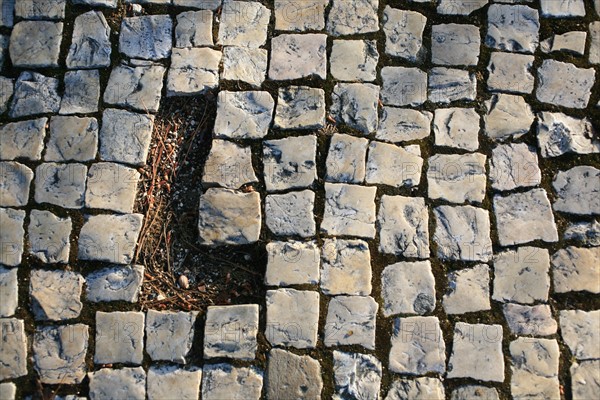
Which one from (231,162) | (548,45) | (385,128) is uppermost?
(548,45)

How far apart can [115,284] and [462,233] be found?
210cm

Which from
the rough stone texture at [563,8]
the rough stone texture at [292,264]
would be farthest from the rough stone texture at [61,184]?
the rough stone texture at [563,8]

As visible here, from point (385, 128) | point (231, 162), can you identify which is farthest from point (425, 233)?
point (231, 162)

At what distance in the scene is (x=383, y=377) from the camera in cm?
381

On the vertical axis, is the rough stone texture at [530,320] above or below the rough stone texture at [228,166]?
below

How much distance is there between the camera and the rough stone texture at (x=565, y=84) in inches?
169

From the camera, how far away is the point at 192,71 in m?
4.32

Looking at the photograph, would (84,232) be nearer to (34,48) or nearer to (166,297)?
(166,297)

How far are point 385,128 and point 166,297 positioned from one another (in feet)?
5.62

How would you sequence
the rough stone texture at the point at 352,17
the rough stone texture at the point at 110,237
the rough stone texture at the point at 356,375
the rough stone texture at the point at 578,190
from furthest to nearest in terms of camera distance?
the rough stone texture at the point at 352,17 < the rough stone texture at the point at 578,190 < the rough stone texture at the point at 110,237 < the rough stone texture at the point at 356,375

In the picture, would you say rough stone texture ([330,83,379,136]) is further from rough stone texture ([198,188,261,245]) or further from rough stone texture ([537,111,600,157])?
rough stone texture ([537,111,600,157])

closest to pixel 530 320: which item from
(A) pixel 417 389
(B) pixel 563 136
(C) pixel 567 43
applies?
(A) pixel 417 389

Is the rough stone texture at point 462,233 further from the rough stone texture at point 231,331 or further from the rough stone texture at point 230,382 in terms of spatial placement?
the rough stone texture at point 230,382

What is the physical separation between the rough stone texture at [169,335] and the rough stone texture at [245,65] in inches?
59.8
